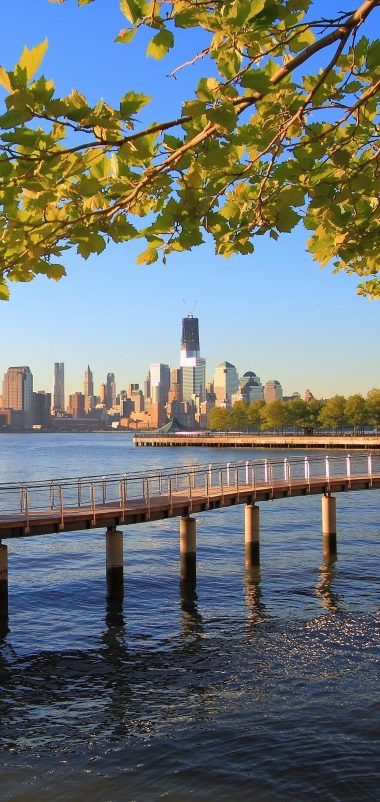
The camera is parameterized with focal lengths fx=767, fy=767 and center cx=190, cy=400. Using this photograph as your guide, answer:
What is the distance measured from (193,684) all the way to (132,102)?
16.1 metres

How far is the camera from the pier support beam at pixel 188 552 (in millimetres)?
29016

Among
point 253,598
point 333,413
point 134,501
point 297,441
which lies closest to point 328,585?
point 253,598

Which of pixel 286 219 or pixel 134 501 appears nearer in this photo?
pixel 286 219

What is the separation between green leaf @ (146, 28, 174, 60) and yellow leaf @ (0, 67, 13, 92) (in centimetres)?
113

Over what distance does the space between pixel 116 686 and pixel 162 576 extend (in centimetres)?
1255

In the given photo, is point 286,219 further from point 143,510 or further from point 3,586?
point 143,510

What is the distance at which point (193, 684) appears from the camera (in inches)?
718

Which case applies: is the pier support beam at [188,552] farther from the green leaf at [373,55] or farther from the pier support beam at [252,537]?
the green leaf at [373,55]

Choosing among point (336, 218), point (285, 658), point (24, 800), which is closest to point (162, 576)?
point (285, 658)

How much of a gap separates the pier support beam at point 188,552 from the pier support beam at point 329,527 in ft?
27.3

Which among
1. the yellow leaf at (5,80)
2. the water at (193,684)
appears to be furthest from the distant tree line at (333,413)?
the yellow leaf at (5,80)

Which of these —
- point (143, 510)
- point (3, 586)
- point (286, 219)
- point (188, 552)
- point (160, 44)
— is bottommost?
point (3, 586)

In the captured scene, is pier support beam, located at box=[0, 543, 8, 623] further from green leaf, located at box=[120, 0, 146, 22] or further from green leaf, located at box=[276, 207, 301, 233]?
green leaf, located at box=[120, 0, 146, 22]

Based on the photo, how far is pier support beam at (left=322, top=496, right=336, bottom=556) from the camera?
3506 cm
